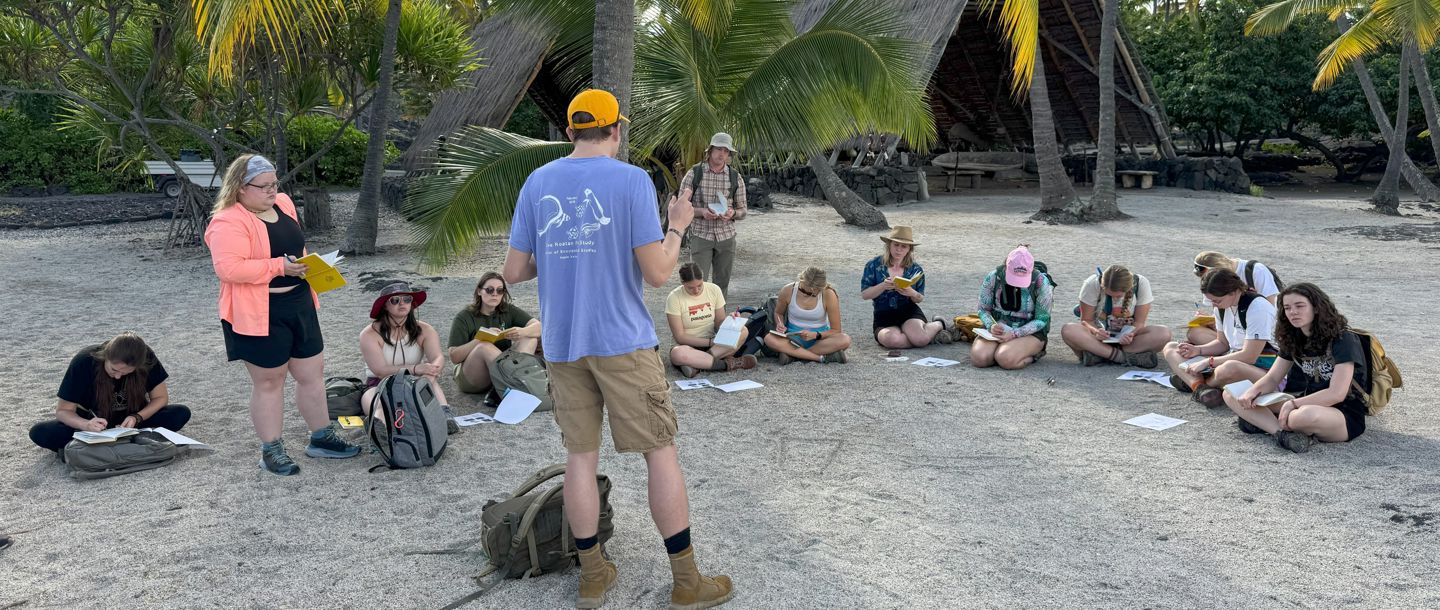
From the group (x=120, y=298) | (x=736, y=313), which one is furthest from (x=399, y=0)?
(x=736, y=313)

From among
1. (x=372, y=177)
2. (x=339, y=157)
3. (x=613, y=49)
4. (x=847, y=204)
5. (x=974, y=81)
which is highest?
(x=974, y=81)

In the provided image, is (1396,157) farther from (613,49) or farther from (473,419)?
(473,419)

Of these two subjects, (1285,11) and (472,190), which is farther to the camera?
(1285,11)

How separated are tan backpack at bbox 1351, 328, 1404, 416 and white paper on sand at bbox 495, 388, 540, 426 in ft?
13.8

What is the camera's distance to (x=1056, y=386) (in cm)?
652

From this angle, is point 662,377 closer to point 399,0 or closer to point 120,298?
point 120,298

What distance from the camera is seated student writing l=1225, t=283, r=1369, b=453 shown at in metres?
4.87

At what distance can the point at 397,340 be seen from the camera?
5.66 m

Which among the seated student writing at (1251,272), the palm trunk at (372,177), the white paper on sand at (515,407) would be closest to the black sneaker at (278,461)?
the white paper on sand at (515,407)

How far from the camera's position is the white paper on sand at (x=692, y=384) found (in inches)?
261

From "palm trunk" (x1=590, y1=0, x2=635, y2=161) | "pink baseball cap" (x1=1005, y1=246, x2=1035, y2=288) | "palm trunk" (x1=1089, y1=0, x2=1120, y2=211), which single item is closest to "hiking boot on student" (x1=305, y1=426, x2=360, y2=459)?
"palm trunk" (x1=590, y1=0, x2=635, y2=161)

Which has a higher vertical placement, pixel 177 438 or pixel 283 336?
pixel 283 336

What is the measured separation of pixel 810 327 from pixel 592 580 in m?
4.04

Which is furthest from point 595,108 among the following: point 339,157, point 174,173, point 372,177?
point 339,157
